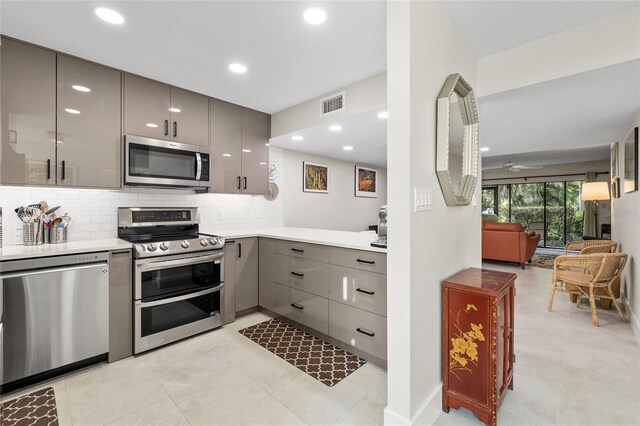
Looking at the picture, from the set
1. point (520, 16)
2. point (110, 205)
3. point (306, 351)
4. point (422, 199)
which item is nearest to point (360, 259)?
point (422, 199)

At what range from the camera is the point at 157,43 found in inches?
85.9

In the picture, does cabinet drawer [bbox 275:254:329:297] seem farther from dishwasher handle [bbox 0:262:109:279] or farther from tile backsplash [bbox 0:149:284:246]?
dishwasher handle [bbox 0:262:109:279]

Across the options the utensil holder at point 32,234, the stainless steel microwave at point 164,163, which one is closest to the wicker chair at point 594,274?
the stainless steel microwave at point 164,163

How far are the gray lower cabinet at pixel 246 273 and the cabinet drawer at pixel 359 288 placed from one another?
1133mm

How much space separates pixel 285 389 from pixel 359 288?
33.7 inches

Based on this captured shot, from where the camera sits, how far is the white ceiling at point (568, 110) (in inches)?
81.8

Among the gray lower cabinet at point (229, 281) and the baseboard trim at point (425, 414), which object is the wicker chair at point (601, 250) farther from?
the gray lower cabinet at point (229, 281)

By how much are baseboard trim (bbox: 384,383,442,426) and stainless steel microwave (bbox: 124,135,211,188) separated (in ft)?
8.38

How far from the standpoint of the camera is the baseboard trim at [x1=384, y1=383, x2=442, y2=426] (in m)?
1.55

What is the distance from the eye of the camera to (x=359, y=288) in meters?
2.29

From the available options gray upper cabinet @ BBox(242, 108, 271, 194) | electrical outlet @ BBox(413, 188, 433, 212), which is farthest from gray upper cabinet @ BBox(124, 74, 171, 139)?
electrical outlet @ BBox(413, 188, 433, 212)

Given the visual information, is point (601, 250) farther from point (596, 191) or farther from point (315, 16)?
point (315, 16)

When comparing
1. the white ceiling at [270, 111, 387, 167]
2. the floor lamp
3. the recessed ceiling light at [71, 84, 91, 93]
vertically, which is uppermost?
the recessed ceiling light at [71, 84, 91, 93]

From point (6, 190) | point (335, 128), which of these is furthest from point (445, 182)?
point (6, 190)
